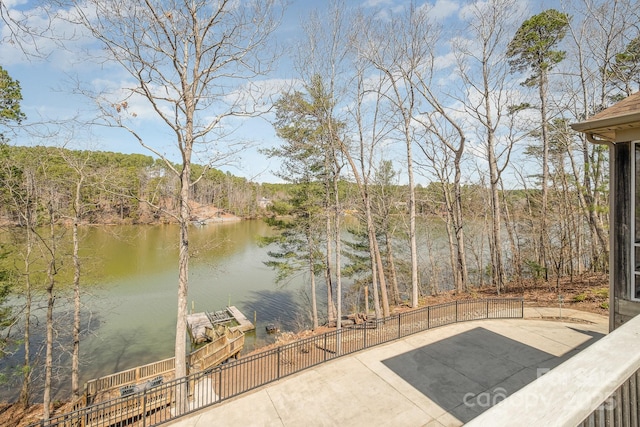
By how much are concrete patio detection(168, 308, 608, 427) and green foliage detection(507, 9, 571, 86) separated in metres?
13.5

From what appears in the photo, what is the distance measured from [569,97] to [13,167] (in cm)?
2491

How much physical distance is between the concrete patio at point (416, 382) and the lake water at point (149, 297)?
423 centimetres

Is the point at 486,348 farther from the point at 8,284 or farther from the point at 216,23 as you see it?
the point at 8,284

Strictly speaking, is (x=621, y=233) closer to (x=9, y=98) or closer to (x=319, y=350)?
(x=319, y=350)

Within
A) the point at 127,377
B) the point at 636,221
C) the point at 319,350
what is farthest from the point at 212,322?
the point at 636,221

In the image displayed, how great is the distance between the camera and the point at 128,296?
2103cm

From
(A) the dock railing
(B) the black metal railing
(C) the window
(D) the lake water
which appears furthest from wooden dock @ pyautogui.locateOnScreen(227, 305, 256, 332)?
(C) the window

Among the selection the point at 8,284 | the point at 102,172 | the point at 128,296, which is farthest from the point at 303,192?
the point at 128,296

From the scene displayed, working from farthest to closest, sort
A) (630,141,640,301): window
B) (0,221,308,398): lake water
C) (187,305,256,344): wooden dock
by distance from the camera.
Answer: (187,305,256,344): wooden dock
(0,221,308,398): lake water
(630,141,640,301): window

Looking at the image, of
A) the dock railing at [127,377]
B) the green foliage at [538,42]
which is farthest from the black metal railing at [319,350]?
the green foliage at [538,42]

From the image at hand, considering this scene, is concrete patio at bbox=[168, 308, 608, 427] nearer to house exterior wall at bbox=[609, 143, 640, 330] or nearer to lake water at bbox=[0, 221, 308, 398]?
house exterior wall at bbox=[609, 143, 640, 330]

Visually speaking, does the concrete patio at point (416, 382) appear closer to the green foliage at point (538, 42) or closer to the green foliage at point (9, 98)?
the green foliage at point (9, 98)

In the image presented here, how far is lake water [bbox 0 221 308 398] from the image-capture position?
43.6 ft

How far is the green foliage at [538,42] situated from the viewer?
15398 millimetres
